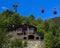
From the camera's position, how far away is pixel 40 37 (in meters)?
79.8

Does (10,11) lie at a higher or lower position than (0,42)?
Answer: higher

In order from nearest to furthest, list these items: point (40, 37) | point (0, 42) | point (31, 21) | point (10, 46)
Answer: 1. point (0, 42)
2. point (10, 46)
3. point (40, 37)
4. point (31, 21)

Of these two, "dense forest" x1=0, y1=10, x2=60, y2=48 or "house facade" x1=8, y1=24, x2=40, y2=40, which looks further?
"house facade" x1=8, y1=24, x2=40, y2=40

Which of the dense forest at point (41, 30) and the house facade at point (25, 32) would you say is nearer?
the dense forest at point (41, 30)

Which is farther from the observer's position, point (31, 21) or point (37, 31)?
point (31, 21)

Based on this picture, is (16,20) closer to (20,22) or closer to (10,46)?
(20,22)

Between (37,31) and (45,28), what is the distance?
2.33 m

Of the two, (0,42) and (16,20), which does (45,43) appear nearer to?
(16,20)

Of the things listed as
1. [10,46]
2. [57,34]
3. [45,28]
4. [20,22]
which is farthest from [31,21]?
[10,46]

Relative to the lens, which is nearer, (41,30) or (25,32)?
(41,30)

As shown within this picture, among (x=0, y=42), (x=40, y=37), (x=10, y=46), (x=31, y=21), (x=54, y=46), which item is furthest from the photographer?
(x=31, y=21)

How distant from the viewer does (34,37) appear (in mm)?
80125

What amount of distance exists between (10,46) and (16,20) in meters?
38.8

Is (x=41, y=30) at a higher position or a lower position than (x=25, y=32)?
higher
